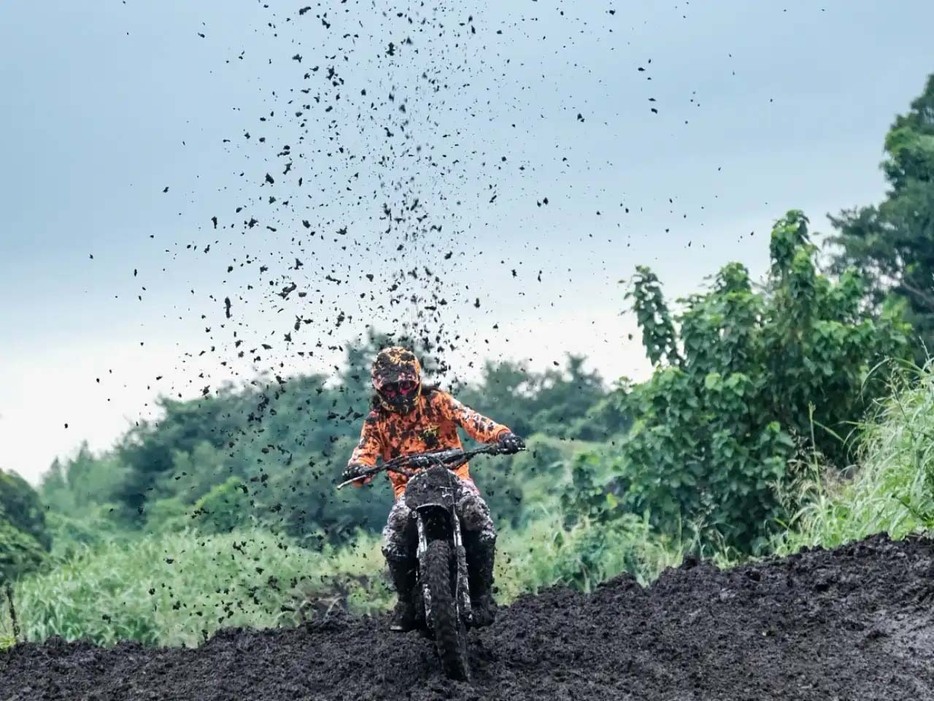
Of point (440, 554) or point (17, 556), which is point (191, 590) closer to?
point (17, 556)

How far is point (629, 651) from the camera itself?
29.2 ft

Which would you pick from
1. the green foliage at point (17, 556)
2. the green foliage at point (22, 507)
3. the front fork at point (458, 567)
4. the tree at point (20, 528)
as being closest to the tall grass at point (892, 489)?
the front fork at point (458, 567)

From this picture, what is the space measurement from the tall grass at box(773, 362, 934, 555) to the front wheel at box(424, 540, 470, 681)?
4.61 meters

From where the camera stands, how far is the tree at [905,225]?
28.3 metres

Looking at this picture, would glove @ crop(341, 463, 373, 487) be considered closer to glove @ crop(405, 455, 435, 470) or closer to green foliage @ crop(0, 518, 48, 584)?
glove @ crop(405, 455, 435, 470)

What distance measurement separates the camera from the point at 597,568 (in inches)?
669

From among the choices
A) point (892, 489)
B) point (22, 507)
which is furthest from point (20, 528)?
point (892, 489)

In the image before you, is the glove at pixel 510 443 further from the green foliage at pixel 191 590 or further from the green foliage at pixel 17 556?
the green foliage at pixel 17 556

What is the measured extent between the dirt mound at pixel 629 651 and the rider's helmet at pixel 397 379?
153 centimetres

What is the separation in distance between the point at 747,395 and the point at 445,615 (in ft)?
33.7

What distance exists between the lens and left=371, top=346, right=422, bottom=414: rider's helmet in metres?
8.84

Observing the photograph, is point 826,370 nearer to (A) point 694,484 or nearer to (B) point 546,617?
(A) point 694,484

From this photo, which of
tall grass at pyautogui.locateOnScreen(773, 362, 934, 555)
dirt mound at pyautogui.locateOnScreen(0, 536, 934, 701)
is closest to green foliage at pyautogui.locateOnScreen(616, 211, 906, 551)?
tall grass at pyautogui.locateOnScreen(773, 362, 934, 555)

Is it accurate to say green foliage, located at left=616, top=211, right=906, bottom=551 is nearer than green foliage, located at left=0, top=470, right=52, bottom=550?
Yes
